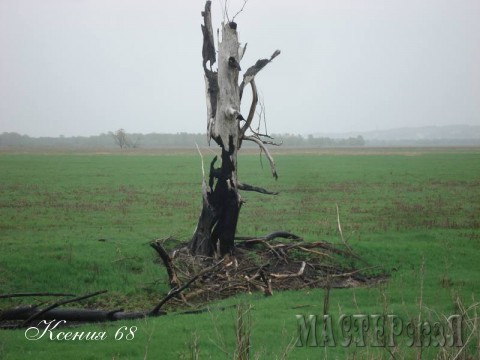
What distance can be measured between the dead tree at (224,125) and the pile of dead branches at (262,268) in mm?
574

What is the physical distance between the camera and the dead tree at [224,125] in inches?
554

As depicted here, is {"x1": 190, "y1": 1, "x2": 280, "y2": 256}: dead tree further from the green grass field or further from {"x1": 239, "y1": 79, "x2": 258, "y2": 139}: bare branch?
the green grass field

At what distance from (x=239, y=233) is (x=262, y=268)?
4.96 m

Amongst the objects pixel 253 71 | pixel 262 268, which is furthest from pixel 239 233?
pixel 253 71

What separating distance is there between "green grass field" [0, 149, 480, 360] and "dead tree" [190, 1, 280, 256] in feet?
5.24

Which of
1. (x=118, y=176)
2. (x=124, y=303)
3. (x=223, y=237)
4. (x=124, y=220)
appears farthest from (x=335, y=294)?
(x=118, y=176)

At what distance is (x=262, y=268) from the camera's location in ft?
43.4

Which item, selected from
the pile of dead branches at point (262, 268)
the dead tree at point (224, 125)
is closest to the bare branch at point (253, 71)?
the dead tree at point (224, 125)

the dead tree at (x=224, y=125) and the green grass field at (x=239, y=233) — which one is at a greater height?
the dead tree at (x=224, y=125)

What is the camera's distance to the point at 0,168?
50844mm

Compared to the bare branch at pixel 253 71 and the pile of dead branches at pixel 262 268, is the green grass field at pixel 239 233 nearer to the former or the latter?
the pile of dead branches at pixel 262 268

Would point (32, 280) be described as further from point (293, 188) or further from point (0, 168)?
point (0, 168)

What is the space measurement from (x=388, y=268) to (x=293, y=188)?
71.3ft

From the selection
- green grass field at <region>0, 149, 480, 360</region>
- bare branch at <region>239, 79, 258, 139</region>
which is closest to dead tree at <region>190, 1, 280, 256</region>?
bare branch at <region>239, 79, 258, 139</region>
